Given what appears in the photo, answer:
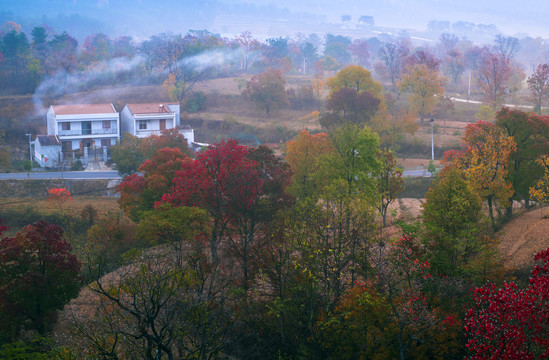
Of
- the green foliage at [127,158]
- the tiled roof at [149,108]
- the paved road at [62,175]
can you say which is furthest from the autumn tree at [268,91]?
the paved road at [62,175]

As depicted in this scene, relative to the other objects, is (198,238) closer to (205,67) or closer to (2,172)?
(2,172)

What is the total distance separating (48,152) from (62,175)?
6008 millimetres

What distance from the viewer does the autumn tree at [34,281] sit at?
17.8 metres

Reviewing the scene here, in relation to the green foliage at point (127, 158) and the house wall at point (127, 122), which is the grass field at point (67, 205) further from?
the house wall at point (127, 122)

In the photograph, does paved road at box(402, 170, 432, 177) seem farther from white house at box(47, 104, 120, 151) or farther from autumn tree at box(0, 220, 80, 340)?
autumn tree at box(0, 220, 80, 340)

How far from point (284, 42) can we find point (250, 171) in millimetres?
79766

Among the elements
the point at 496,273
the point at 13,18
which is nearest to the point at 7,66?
the point at 496,273

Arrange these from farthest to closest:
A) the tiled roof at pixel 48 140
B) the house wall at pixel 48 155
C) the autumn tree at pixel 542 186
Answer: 1. the tiled roof at pixel 48 140
2. the house wall at pixel 48 155
3. the autumn tree at pixel 542 186

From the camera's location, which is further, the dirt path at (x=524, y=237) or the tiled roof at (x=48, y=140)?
the tiled roof at (x=48, y=140)

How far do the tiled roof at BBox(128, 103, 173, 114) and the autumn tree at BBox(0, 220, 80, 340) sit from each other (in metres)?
33.7

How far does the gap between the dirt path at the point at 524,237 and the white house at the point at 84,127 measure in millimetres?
36355

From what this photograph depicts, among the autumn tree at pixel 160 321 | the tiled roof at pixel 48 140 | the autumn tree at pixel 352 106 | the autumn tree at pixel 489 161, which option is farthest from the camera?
the tiled roof at pixel 48 140

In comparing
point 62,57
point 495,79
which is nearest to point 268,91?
point 495,79

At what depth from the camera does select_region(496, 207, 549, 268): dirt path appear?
20.0 metres
